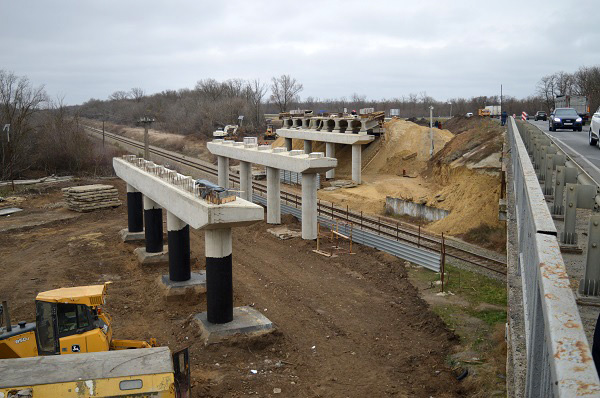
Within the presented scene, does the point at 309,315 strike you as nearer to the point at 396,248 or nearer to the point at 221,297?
the point at 221,297

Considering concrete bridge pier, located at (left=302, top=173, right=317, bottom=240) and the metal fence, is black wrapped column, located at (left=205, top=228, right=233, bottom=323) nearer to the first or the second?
concrete bridge pier, located at (left=302, top=173, right=317, bottom=240)

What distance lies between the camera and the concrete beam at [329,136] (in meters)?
39.7

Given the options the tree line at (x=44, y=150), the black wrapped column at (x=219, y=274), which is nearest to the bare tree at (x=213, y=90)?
the tree line at (x=44, y=150)

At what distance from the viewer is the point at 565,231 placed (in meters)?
7.21

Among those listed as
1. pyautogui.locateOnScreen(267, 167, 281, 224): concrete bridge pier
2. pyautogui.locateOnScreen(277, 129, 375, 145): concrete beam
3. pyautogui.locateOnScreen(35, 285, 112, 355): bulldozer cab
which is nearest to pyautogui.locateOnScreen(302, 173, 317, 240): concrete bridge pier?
pyautogui.locateOnScreen(267, 167, 281, 224): concrete bridge pier

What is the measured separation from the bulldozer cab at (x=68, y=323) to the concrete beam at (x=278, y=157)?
1420 centimetres

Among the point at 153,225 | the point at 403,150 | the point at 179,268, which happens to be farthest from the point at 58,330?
the point at 403,150

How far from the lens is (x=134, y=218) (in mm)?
26750

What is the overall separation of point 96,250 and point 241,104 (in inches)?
2538

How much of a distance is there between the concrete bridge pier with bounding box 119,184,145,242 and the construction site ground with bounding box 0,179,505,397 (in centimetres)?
78

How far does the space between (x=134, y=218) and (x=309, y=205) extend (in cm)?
864

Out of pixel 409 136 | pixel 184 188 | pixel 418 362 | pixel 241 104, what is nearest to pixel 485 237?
pixel 418 362

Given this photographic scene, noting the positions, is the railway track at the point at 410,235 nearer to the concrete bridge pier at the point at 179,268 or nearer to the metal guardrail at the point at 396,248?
the metal guardrail at the point at 396,248

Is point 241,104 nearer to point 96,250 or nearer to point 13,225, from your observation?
point 13,225
